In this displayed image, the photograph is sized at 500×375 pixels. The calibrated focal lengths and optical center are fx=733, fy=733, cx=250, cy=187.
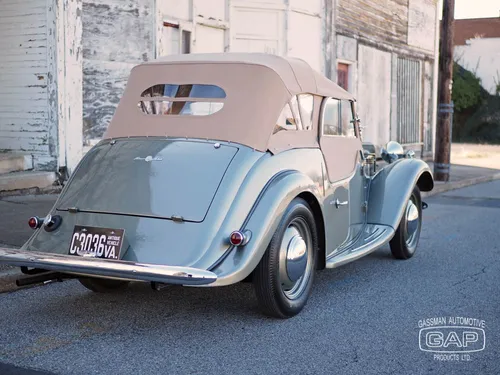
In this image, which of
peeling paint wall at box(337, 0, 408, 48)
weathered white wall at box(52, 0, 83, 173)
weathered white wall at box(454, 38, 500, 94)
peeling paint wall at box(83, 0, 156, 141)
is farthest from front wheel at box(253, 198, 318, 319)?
weathered white wall at box(454, 38, 500, 94)

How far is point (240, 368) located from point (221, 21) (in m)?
10.4

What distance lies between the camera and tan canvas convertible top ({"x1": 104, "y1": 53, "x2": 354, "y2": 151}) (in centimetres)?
528

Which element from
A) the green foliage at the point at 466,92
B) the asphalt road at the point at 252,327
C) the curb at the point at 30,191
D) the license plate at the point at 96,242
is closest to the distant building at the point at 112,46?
the curb at the point at 30,191

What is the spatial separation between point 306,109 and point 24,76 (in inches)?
244

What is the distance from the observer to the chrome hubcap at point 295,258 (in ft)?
16.5

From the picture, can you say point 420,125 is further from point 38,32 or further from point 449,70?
point 38,32

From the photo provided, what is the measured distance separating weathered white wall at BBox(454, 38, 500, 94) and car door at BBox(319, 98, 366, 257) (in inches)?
1384

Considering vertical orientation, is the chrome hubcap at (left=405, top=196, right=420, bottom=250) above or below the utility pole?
below

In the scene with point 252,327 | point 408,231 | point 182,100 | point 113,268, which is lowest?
point 252,327

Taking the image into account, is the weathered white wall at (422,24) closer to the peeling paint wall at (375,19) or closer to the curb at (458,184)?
the peeling paint wall at (375,19)

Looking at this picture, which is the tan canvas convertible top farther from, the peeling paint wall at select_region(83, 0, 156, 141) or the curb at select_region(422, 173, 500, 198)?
the curb at select_region(422, 173, 500, 198)

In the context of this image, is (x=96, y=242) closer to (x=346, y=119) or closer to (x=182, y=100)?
(x=182, y=100)

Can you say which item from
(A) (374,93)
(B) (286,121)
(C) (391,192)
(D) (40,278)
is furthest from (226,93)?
(A) (374,93)

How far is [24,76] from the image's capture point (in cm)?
1071
